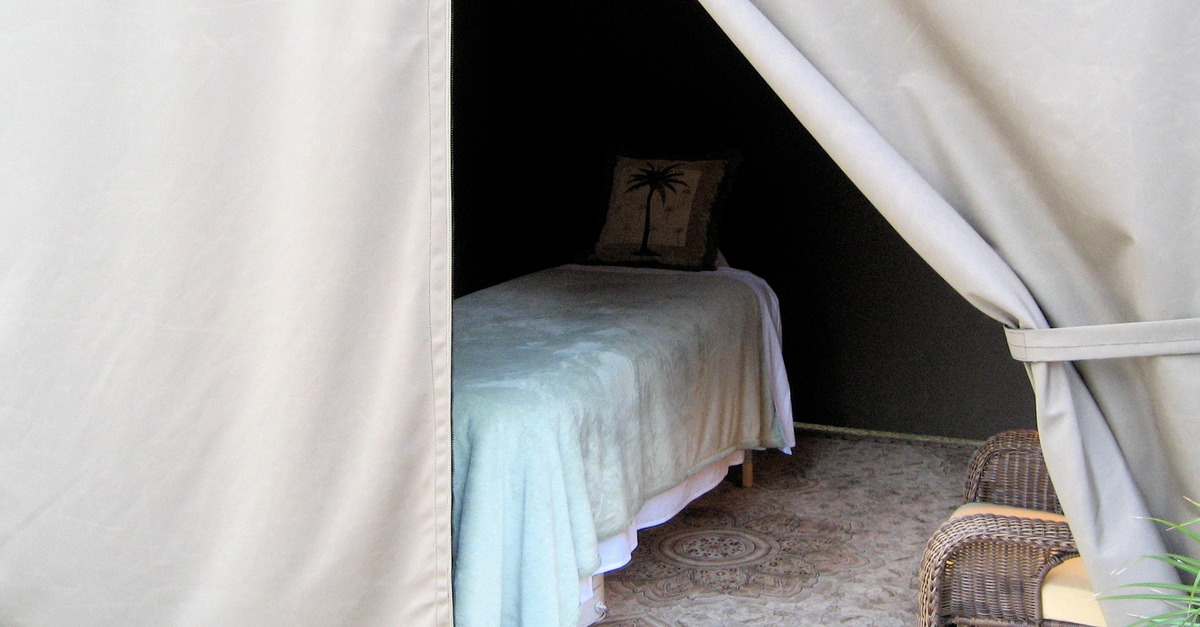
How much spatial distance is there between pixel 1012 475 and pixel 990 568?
566mm

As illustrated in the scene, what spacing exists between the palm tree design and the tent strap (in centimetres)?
242

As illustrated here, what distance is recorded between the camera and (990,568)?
5.63ft

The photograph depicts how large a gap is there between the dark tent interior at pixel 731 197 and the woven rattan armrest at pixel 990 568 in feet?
7.02

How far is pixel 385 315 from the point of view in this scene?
1696 millimetres

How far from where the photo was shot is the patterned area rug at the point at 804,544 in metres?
2.48

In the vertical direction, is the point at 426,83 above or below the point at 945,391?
above

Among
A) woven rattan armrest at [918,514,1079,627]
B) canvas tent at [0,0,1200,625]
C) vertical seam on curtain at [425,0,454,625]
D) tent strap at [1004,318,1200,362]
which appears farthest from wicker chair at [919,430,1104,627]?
vertical seam on curtain at [425,0,454,625]

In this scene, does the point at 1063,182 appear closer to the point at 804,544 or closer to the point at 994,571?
the point at 994,571

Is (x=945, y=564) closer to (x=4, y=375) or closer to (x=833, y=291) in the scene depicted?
(x=4, y=375)

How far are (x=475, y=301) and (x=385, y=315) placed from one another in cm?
153

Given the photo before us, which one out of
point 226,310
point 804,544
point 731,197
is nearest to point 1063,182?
point 226,310

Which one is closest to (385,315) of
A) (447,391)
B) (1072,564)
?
(447,391)

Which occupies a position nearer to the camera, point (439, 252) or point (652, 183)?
point (439, 252)

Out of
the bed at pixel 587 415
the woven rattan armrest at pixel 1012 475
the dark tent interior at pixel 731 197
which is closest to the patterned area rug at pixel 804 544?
the bed at pixel 587 415
